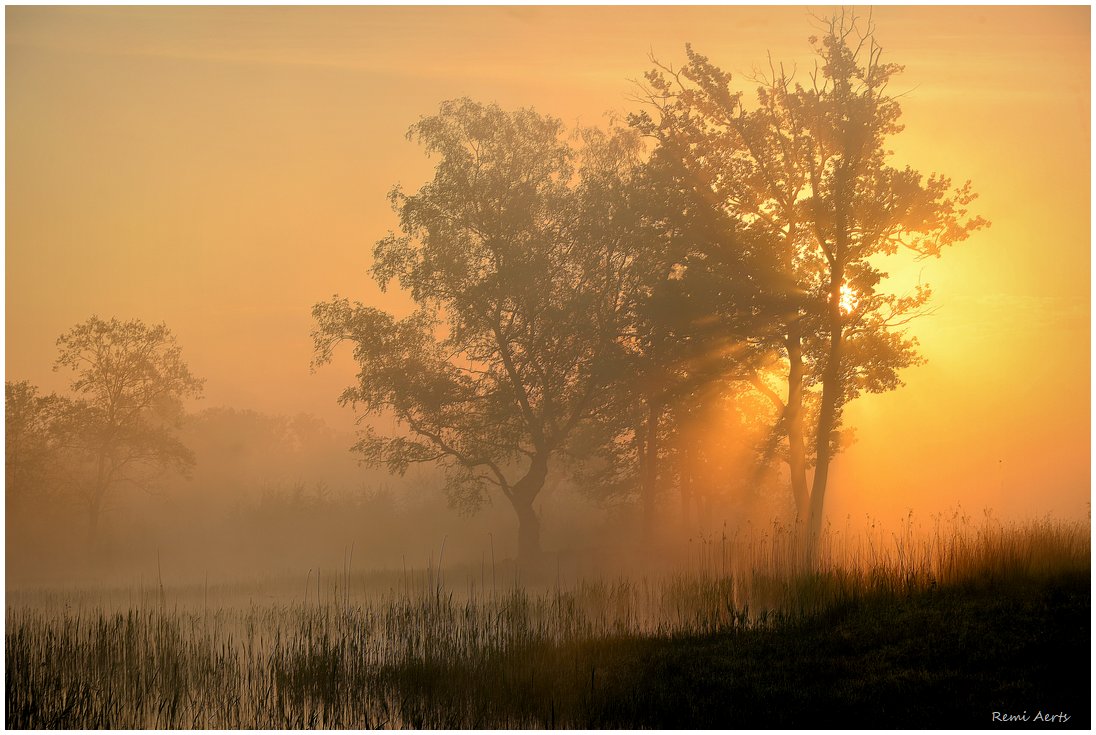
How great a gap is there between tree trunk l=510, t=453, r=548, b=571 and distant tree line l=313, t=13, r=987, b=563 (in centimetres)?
9

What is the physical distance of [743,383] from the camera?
38406 mm

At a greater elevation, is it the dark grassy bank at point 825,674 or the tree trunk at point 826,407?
the tree trunk at point 826,407

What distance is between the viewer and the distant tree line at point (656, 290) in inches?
1155

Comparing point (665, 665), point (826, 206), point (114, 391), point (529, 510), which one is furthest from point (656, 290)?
point (114, 391)

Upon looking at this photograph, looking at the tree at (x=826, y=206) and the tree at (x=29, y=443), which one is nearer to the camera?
the tree at (x=826, y=206)

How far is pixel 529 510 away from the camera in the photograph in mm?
40062

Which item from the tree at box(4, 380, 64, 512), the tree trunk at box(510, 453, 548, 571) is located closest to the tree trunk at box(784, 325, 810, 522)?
the tree trunk at box(510, 453, 548, 571)

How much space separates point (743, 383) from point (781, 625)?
22665 millimetres

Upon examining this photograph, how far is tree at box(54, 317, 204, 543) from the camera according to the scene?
4503 cm

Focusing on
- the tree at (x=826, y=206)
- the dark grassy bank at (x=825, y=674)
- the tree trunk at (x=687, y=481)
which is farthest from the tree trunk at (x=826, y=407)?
the dark grassy bank at (x=825, y=674)
